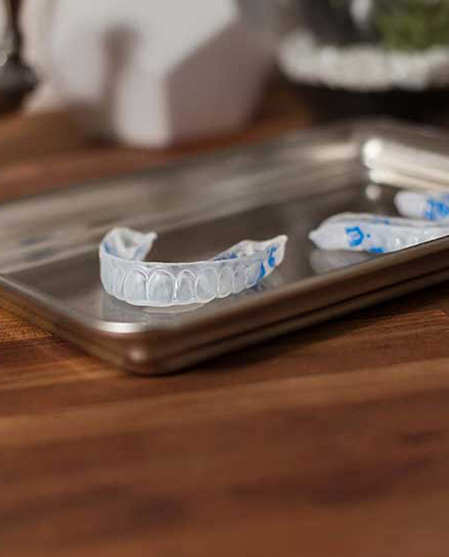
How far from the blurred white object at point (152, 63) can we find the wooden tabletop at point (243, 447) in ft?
1.28

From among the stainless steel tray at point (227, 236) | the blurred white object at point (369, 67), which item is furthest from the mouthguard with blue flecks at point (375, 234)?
the blurred white object at point (369, 67)

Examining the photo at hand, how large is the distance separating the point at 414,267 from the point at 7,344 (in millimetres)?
180

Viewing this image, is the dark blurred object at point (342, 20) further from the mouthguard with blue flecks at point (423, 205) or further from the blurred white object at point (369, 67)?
the mouthguard with blue flecks at point (423, 205)

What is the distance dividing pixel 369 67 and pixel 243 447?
0.51 meters

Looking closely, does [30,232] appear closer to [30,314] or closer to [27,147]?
[30,314]

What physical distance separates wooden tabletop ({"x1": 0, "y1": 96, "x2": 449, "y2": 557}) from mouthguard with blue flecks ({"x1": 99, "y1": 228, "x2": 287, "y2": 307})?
0.04 metres

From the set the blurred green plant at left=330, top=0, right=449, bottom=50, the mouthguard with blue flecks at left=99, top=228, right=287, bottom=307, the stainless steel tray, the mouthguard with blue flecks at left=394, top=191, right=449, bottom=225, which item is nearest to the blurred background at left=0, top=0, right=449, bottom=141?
the blurred green plant at left=330, top=0, right=449, bottom=50

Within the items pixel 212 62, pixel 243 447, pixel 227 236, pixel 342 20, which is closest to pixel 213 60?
pixel 212 62

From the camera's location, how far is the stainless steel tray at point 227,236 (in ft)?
1.53

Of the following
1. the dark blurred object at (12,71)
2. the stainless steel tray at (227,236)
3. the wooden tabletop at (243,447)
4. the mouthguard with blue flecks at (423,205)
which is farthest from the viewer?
the dark blurred object at (12,71)

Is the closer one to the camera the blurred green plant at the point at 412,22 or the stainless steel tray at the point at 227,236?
the stainless steel tray at the point at 227,236

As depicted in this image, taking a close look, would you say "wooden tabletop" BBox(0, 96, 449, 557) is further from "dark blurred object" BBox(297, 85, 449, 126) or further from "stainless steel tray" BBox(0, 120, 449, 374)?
"dark blurred object" BBox(297, 85, 449, 126)

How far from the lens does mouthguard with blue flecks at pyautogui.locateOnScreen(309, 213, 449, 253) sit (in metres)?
0.56

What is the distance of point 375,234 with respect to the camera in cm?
57
